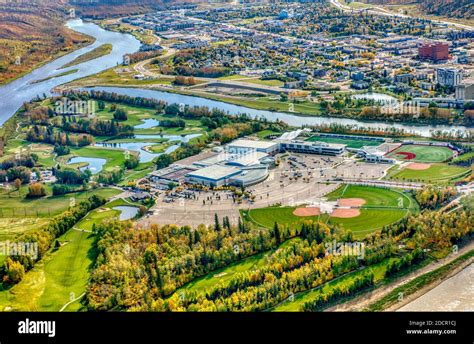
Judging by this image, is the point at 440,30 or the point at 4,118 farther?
the point at 440,30

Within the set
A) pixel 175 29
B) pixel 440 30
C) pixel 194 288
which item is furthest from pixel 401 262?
pixel 175 29

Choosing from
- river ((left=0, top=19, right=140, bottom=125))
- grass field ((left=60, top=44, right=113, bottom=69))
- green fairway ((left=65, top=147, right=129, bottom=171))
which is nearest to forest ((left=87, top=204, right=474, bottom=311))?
green fairway ((left=65, top=147, right=129, bottom=171))

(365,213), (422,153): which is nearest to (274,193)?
(365,213)

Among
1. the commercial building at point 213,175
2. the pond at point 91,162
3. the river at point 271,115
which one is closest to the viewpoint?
the commercial building at point 213,175

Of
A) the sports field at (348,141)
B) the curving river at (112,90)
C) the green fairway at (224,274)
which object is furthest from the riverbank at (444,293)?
the curving river at (112,90)

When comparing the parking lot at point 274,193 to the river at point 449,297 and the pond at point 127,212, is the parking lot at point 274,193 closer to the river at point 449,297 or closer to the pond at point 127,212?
the pond at point 127,212

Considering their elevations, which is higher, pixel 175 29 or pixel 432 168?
pixel 175 29

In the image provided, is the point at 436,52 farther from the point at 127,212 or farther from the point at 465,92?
the point at 127,212
